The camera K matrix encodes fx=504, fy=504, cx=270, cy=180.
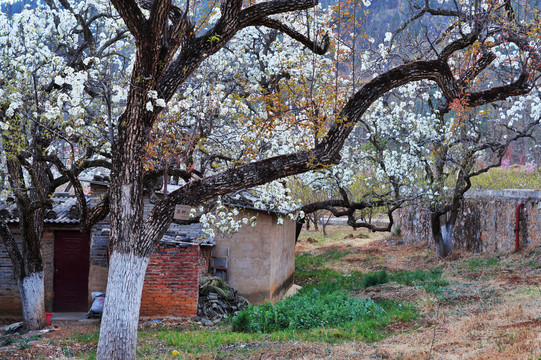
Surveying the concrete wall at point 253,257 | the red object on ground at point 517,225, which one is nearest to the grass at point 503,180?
the red object on ground at point 517,225

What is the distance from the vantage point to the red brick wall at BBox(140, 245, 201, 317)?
14.0 m

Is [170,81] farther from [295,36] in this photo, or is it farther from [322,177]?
[322,177]

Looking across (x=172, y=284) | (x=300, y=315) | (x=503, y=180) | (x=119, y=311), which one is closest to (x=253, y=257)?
(x=172, y=284)

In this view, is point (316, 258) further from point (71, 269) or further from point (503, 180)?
point (503, 180)

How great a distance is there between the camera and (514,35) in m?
9.94

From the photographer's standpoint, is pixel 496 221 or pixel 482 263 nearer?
pixel 482 263

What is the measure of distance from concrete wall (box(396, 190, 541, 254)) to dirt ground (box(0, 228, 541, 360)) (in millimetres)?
934

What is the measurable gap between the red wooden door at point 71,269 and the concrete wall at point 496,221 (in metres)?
15.1

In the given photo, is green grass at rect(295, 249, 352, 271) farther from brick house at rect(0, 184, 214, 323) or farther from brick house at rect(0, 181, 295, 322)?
brick house at rect(0, 184, 214, 323)

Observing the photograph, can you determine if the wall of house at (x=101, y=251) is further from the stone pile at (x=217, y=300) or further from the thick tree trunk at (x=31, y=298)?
the thick tree trunk at (x=31, y=298)

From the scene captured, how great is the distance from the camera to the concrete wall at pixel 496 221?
1720 centimetres

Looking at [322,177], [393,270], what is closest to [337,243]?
[393,270]

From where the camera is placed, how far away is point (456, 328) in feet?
28.1

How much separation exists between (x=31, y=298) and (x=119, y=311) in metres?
6.60
